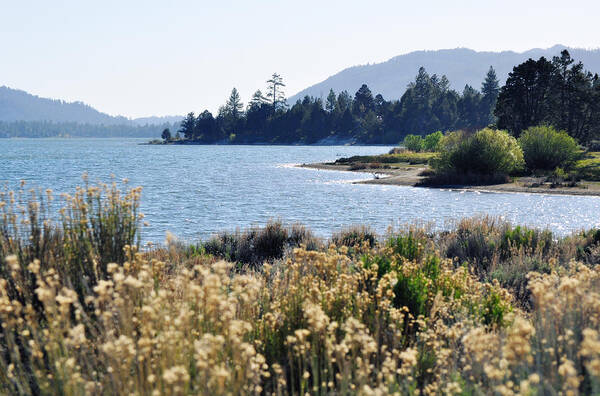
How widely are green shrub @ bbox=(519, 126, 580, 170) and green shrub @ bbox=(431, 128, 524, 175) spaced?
2652 millimetres

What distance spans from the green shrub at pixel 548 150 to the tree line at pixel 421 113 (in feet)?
34.5

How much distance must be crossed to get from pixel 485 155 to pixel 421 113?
99263mm

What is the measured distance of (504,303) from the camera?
19.4 ft

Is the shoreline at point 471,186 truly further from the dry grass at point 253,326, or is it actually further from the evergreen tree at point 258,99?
the evergreen tree at point 258,99

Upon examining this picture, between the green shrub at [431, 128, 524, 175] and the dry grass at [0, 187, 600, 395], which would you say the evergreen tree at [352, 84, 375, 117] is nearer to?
the green shrub at [431, 128, 524, 175]

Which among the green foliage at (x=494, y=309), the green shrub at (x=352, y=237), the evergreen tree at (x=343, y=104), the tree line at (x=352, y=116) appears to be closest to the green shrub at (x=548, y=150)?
the green shrub at (x=352, y=237)

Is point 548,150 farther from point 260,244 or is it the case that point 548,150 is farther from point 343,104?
point 343,104


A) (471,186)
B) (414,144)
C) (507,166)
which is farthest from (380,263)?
(414,144)

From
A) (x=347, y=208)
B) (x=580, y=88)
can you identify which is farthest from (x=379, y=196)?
(x=580, y=88)

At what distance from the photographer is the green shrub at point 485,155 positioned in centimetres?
4003

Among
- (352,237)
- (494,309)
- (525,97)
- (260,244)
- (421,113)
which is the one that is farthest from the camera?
(421,113)

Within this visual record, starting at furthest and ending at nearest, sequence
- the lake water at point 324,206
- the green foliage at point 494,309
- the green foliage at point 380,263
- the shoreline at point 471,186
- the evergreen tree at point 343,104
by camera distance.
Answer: the evergreen tree at point 343,104 < the shoreline at point 471,186 < the lake water at point 324,206 < the green foliage at point 380,263 < the green foliage at point 494,309

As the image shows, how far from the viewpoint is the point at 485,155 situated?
40094 millimetres

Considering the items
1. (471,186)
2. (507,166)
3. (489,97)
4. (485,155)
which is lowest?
(471,186)
